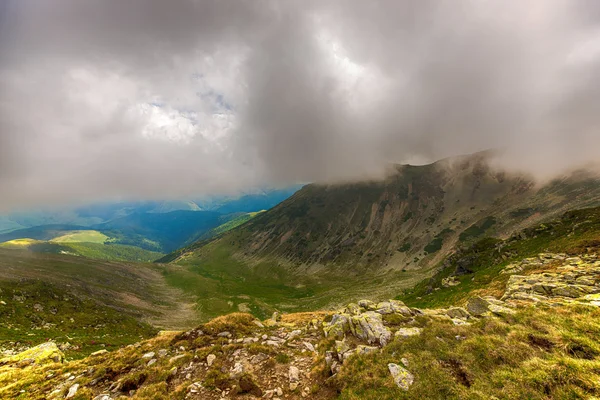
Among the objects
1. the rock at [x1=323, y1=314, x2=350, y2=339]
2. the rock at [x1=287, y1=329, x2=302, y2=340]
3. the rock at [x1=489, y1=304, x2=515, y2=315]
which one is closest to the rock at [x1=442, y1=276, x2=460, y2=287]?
the rock at [x1=489, y1=304, x2=515, y2=315]

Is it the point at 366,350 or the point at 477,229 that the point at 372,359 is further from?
the point at 477,229

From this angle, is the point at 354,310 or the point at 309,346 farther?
the point at 354,310

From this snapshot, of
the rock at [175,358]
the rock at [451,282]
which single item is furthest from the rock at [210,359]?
the rock at [451,282]

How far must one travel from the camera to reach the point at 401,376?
1317cm

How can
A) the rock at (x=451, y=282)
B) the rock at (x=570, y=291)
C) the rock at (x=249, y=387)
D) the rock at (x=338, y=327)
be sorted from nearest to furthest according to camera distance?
the rock at (x=249, y=387), the rock at (x=338, y=327), the rock at (x=570, y=291), the rock at (x=451, y=282)

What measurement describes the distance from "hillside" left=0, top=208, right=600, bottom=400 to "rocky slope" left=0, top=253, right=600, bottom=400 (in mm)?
65

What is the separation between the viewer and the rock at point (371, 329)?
60.6ft

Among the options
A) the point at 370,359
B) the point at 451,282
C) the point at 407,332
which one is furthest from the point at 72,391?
the point at 451,282

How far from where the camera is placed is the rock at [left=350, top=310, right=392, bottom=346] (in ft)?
60.6

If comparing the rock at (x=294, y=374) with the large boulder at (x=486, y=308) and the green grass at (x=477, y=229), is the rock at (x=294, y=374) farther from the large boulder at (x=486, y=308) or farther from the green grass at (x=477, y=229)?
the green grass at (x=477, y=229)

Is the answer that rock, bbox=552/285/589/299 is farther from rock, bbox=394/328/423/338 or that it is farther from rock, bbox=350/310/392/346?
rock, bbox=350/310/392/346

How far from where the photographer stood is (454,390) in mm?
11203

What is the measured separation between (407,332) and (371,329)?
3.04 meters

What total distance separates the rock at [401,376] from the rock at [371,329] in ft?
11.9
